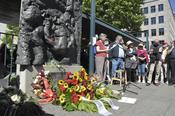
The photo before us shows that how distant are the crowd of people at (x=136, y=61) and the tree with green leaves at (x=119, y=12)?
45.9 feet

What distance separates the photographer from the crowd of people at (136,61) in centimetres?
1116

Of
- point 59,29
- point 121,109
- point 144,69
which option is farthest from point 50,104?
point 144,69

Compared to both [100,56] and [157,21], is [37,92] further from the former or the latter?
[157,21]

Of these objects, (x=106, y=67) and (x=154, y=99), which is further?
(x=106, y=67)

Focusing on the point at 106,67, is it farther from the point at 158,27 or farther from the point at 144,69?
the point at 158,27

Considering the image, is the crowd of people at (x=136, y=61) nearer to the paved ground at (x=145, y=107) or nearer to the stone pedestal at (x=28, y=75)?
the paved ground at (x=145, y=107)

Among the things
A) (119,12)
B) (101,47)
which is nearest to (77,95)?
(101,47)

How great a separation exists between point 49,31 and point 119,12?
19392 millimetres

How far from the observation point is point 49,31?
8898mm

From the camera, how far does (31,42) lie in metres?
8.24

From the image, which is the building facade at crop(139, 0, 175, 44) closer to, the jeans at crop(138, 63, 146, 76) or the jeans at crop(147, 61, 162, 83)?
the jeans at crop(138, 63, 146, 76)

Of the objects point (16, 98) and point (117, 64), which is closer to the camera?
point (16, 98)

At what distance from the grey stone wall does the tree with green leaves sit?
1725 centimetres

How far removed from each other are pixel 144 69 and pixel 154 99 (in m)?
4.06
